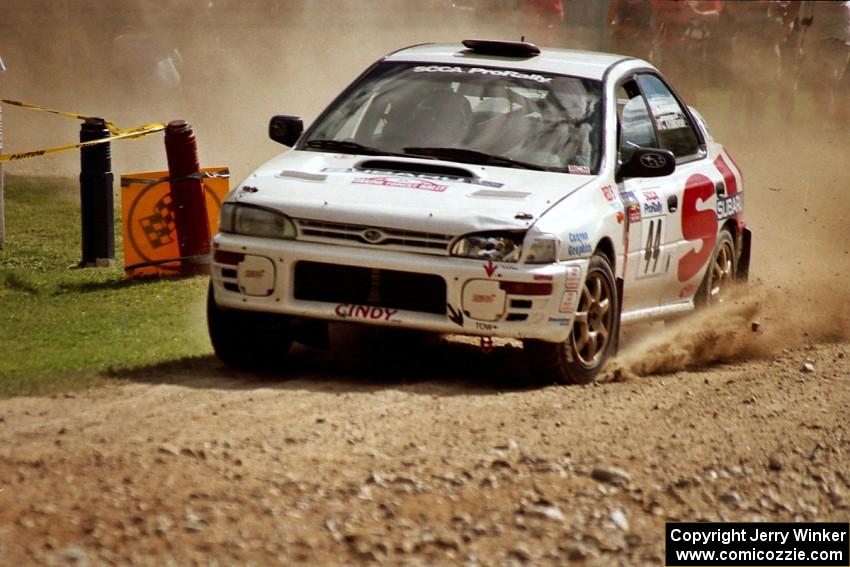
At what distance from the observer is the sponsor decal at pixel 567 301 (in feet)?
25.8

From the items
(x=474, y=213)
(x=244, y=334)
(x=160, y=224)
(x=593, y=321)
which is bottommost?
(x=160, y=224)

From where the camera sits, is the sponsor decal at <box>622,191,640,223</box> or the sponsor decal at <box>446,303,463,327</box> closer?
the sponsor decal at <box>446,303,463,327</box>

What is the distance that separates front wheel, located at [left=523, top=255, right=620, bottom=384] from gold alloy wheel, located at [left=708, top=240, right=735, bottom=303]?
1.80m

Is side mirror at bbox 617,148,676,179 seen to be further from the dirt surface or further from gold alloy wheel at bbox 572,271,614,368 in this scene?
the dirt surface

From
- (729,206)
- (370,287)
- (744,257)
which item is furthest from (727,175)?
(370,287)

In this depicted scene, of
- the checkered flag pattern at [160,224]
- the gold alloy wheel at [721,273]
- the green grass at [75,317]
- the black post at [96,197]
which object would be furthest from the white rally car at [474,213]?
the black post at [96,197]

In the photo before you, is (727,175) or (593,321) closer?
(593,321)

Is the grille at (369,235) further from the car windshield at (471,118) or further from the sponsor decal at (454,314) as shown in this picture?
the car windshield at (471,118)

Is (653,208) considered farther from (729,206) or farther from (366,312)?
(366,312)

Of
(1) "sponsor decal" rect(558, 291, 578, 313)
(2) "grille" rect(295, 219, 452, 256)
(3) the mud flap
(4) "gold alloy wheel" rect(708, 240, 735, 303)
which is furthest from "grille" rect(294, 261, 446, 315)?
(3) the mud flap

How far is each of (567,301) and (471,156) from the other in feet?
3.49

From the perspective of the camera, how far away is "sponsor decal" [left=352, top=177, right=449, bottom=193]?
8023mm

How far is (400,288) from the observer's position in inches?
308

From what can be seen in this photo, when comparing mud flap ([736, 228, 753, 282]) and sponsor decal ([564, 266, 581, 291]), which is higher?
sponsor decal ([564, 266, 581, 291])
